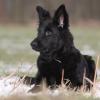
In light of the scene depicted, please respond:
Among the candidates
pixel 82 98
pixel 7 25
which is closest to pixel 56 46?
pixel 82 98

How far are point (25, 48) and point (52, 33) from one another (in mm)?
14849

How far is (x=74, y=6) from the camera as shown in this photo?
46.9 m

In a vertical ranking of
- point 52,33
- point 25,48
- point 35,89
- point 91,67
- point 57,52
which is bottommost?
point 35,89

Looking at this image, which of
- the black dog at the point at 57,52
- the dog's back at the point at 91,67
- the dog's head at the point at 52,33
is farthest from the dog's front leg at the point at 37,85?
the dog's back at the point at 91,67

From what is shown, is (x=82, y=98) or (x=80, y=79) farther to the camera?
(x=80, y=79)

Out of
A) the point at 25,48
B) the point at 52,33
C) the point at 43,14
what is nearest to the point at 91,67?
the point at 52,33

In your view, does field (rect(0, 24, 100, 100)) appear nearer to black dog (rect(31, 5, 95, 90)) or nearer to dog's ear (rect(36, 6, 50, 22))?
black dog (rect(31, 5, 95, 90))

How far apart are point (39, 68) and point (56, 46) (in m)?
0.53

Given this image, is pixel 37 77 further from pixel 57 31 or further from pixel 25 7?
pixel 25 7

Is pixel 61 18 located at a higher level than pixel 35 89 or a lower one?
higher

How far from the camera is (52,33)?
32.6 feet

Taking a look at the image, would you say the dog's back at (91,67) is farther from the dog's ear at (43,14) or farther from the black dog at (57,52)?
the dog's ear at (43,14)

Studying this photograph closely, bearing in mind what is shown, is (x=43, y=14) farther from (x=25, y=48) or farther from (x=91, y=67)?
(x=25, y=48)

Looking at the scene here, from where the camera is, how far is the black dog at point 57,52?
9883 mm
